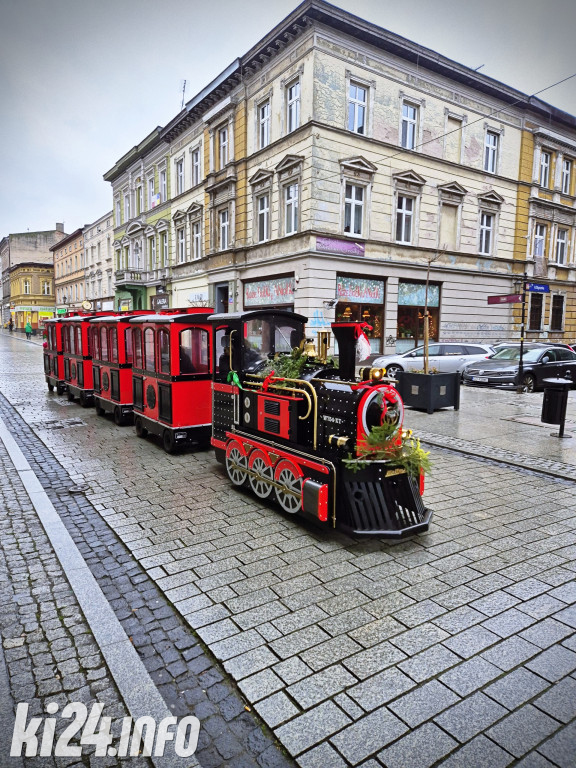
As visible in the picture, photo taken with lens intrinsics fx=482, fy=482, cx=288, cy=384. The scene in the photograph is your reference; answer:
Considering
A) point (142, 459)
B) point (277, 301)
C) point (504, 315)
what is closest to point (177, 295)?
point (277, 301)

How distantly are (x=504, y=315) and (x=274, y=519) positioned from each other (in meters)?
23.3

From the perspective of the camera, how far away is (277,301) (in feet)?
66.9

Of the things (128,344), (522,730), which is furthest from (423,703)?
(128,344)

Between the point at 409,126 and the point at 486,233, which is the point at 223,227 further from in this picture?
the point at 486,233

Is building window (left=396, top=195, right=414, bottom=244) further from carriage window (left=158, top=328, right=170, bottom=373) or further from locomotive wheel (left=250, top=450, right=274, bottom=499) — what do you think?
locomotive wheel (left=250, top=450, right=274, bottom=499)

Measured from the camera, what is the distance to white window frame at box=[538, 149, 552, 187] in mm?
25797

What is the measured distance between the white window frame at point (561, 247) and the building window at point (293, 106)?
1714 centimetres

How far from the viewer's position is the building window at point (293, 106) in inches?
738

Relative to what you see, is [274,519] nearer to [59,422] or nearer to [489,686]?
[489,686]

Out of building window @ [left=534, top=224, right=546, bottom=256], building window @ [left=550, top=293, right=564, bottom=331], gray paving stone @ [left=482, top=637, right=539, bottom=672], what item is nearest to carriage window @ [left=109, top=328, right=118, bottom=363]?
gray paving stone @ [left=482, top=637, right=539, bottom=672]

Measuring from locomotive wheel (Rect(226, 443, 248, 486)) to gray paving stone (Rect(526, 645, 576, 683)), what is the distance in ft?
12.2

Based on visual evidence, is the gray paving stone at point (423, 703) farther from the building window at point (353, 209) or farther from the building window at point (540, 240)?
the building window at point (540, 240)

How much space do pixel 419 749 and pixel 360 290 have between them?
734 inches

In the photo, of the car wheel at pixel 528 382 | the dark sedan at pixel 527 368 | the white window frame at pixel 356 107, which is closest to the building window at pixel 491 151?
the white window frame at pixel 356 107
